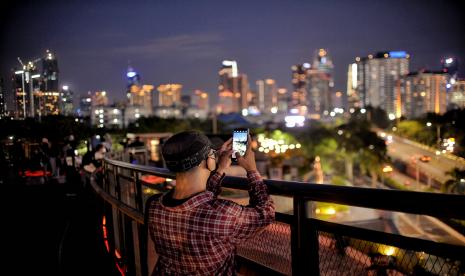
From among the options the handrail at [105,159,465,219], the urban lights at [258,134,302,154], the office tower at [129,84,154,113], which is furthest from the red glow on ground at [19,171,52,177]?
the office tower at [129,84,154,113]

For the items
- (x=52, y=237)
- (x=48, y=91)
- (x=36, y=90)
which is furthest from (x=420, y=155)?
(x=52, y=237)

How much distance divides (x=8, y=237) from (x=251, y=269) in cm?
611

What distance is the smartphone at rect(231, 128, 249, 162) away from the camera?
2217mm

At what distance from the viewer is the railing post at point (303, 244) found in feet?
7.16

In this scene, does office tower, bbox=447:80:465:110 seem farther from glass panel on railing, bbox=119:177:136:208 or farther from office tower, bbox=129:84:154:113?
office tower, bbox=129:84:154:113

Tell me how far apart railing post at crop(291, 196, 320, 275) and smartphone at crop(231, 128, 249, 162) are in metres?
0.35

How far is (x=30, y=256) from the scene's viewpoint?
6180mm

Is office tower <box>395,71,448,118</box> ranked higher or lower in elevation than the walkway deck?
higher

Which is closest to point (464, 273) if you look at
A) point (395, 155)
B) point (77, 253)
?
point (77, 253)

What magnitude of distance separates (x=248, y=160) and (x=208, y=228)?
1.33 ft

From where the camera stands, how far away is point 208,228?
196 cm

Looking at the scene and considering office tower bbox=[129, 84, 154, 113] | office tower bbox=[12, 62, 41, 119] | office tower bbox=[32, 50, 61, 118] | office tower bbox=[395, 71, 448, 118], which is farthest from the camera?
office tower bbox=[129, 84, 154, 113]

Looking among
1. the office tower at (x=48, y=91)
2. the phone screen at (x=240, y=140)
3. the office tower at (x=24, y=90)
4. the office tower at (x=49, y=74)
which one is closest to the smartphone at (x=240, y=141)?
the phone screen at (x=240, y=140)

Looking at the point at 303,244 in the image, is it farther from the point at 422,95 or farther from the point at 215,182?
the point at 422,95
